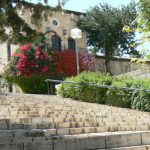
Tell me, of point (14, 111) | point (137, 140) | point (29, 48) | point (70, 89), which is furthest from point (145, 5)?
point (29, 48)

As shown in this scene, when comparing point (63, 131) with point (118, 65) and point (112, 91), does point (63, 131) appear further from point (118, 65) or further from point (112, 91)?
point (118, 65)

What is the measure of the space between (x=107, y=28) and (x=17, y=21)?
27691 mm

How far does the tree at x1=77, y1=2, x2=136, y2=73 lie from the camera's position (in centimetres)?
3734

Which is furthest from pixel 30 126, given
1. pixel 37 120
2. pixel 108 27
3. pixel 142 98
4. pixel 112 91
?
pixel 108 27

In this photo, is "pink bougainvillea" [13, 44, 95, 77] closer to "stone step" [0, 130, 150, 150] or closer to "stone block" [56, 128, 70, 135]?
"stone block" [56, 128, 70, 135]

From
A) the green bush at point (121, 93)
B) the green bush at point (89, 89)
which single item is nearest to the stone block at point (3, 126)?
the green bush at point (121, 93)

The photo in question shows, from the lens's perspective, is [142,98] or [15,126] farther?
[142,98]

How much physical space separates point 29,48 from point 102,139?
22.8 metres

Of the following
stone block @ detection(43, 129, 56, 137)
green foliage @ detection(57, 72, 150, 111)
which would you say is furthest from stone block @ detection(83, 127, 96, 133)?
green foliage @ detection(57, 72, 150, 111)

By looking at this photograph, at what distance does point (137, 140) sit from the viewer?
8062mm

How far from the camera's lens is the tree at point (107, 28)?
123ft

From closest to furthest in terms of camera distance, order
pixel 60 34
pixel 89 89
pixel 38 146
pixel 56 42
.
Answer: pixel 38 146, pixel 89 89, pixel 56 42, pixel 60 34

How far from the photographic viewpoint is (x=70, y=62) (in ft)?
106

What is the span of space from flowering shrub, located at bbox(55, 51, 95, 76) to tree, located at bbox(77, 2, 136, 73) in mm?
3088
